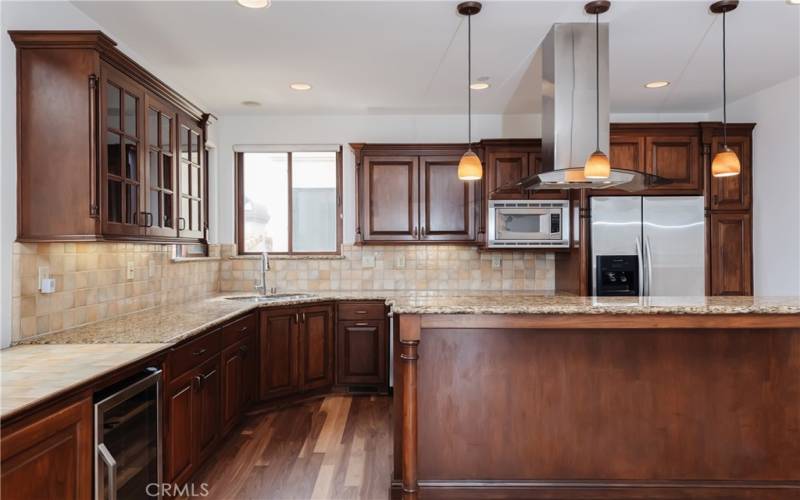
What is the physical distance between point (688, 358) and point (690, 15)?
74.7 inches

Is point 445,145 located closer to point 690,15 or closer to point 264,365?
point 690,15

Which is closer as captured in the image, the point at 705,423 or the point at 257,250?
the point at 705,423

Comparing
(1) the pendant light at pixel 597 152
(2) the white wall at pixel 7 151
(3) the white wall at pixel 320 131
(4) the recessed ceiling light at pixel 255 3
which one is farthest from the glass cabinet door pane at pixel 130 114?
(1) the pendant light at pixel 597 152

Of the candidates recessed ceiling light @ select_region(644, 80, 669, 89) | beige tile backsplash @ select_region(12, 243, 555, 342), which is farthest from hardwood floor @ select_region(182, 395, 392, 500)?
recessed ceiling light @ select_region(644, 80, 669, 89)

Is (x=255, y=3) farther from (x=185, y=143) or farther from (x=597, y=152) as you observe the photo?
(x=597, y=152)

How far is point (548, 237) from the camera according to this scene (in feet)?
14.0

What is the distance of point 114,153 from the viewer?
238cm

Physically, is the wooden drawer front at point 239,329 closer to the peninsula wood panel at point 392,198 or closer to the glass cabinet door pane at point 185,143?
the glass cabinet door pane at point 185,143

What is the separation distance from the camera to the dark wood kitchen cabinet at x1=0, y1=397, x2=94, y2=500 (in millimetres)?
1363

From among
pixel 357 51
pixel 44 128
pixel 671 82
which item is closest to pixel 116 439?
pixel 44 128

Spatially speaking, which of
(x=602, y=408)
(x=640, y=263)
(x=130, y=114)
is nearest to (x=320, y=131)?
(x=130, y=114)

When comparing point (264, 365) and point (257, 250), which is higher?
point (257, 250)

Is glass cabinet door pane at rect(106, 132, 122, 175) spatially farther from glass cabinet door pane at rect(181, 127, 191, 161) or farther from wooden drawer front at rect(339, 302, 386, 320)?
wooden drawer front at rect(339, 302, 386, 320)

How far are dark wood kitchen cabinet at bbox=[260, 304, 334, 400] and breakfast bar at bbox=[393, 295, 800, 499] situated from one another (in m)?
1.69
